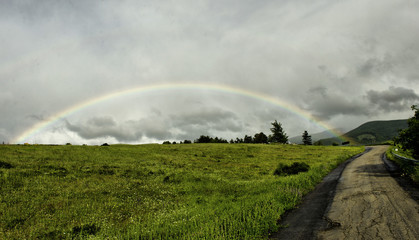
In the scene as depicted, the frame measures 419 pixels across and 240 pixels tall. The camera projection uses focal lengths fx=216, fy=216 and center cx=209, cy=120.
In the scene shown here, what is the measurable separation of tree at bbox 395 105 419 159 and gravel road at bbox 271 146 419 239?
11824 mm

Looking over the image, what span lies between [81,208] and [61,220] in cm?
167

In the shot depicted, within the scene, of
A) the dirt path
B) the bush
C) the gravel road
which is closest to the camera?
the dirt path

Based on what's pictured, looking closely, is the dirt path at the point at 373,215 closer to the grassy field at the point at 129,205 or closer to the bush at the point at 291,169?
the grassy field at the point at 129,205

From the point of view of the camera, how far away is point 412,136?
21.2 m

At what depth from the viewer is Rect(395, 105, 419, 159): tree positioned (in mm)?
20987

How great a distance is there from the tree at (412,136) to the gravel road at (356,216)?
11.8 m

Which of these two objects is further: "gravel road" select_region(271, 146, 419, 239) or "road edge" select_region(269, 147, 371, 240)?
"road edge" select_region(269, 147, 371, 240)

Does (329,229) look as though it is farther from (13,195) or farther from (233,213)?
(13,195)

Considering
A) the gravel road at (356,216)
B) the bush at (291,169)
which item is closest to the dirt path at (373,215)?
the gravel road at (356,216)

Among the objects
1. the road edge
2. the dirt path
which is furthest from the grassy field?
the dirt path

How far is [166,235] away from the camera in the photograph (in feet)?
27.1

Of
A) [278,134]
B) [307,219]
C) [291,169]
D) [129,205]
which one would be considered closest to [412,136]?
[291,169]

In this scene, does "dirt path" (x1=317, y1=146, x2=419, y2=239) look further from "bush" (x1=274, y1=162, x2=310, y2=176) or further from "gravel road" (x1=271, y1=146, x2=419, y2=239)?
"bush" (x1=274, y1=162, x2=310, y2=176)

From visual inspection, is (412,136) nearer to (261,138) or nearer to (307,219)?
(307,219)
